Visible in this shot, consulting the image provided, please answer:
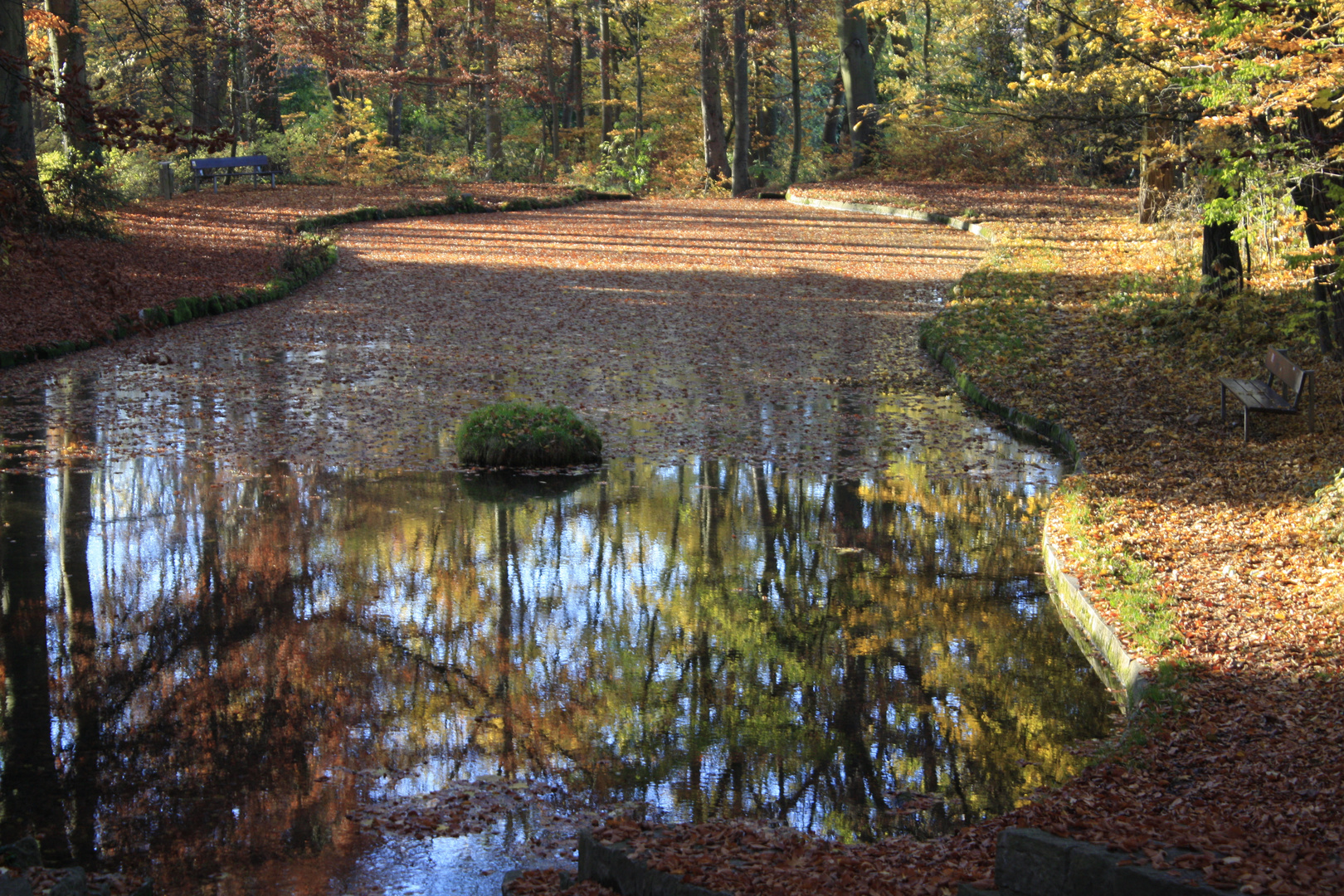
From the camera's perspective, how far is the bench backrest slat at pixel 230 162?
3141 centimetres

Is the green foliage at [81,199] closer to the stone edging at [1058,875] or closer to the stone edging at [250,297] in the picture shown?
the stone edging at [250,297]

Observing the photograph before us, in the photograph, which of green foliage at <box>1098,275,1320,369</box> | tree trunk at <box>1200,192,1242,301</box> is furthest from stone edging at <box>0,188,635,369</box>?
tree trunk at <box>1200,192,1242,301</box>

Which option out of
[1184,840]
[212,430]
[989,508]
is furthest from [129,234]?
[1184,840]

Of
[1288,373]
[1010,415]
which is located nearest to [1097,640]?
[1288,373]

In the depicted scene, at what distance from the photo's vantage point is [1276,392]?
10023 mm

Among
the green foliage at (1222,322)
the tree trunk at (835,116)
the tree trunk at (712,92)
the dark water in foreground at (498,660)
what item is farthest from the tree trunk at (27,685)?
the tree trunk at (835,116)

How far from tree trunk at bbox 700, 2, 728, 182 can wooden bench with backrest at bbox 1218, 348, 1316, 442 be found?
26.2 metres

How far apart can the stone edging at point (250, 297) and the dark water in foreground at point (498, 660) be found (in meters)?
4.96

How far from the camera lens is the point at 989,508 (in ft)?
31.3

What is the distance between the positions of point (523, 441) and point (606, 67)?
3328cm

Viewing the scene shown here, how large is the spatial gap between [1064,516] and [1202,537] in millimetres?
1031

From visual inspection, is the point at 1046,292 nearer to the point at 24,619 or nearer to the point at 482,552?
the point at 482,552

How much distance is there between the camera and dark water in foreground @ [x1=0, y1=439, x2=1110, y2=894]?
516 cm

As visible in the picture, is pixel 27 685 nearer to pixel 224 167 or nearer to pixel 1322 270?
pixel 1322 270
